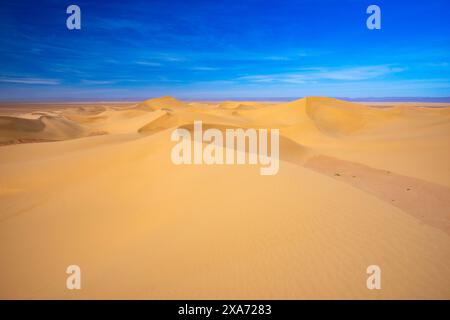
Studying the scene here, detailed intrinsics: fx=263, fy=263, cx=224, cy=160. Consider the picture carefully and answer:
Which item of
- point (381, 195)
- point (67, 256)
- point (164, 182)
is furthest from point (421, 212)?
point (67, 256)

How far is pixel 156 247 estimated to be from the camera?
3965 millimetres

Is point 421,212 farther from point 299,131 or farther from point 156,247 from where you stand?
point 299,131

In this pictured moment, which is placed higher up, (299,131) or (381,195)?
(299,131)

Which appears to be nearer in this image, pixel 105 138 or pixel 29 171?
pixel 29 171

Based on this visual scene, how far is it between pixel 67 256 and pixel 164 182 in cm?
293

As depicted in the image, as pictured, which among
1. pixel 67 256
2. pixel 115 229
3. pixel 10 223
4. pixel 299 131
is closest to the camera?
pixel 67 256
